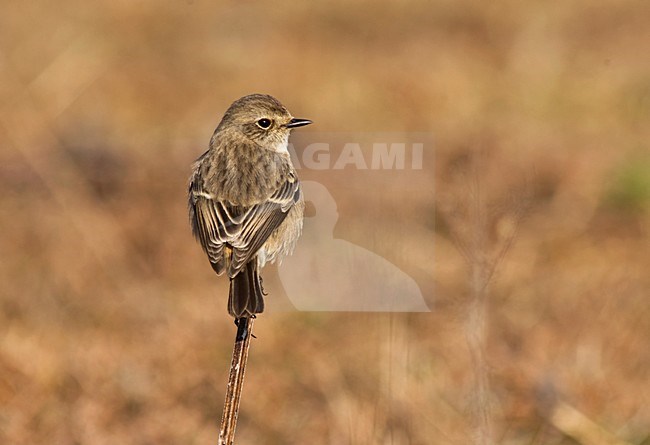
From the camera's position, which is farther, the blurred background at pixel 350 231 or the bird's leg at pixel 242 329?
the blurred background at pixel 350 231

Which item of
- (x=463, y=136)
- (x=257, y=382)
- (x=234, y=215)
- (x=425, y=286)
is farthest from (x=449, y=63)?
(x=234, y=215)

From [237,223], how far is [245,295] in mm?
646

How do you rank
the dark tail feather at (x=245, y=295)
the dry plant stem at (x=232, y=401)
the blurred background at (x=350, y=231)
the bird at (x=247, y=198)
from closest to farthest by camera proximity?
the dry plant stem at (x=232, y=401)
the dark tail feather at (x=245, y=295)
the bird at (x=247, y=198)
the blurred background at (x=350, y=231)

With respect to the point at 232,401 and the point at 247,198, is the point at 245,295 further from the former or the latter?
the point at 247,198

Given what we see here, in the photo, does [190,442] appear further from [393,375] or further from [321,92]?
[321,92]

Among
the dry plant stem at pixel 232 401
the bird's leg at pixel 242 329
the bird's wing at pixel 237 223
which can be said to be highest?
the bird's wing at pixel 237 223

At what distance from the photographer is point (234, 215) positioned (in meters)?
5.55

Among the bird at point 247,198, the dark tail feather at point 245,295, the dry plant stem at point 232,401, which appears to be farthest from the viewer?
the bird at point 247,198

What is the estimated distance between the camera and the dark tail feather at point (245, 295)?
4746 millimetres

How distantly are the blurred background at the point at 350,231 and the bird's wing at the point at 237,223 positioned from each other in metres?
0.81

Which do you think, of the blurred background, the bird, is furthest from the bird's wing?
the blurred background

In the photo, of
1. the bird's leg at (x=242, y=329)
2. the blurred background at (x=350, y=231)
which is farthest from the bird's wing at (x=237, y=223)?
the blurred background at (x=350, y=231)

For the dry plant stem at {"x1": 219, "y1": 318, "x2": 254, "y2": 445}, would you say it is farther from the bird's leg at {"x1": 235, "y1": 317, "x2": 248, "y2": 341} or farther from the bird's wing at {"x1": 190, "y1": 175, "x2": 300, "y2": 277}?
the bird's wing at {"x1": 190, "y1": 175, "x2": 300, "y2": 277}

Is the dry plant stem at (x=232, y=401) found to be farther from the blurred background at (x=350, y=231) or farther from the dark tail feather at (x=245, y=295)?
the blurred background at (x=350, y=231)
